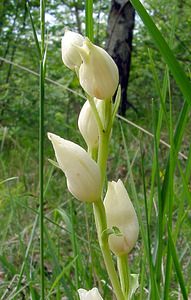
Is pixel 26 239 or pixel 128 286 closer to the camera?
pixel 128 286

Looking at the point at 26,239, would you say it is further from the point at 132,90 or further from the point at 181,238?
the point at 132,90

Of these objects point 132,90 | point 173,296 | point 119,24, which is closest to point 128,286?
point 173,296

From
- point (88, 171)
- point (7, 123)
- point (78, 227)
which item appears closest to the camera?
point (88, 171)

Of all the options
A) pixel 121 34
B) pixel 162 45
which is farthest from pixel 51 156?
pixel 162 45

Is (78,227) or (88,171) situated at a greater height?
(88,171)

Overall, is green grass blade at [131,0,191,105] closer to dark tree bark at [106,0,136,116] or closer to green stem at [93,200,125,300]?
green stem at [93,200,125,300]

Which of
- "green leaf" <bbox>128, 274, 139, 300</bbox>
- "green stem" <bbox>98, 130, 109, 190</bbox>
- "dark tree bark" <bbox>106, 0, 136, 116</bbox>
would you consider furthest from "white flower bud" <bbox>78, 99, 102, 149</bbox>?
"dark tree bark" <bbox>106, 0, 136, 116</bbox>

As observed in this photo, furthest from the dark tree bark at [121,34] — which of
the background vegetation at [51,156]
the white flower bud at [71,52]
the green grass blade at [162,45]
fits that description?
the green grass blade at [162,45]

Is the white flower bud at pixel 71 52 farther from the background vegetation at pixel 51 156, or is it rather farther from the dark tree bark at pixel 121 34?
the dark tree bark at pixel 121 34
